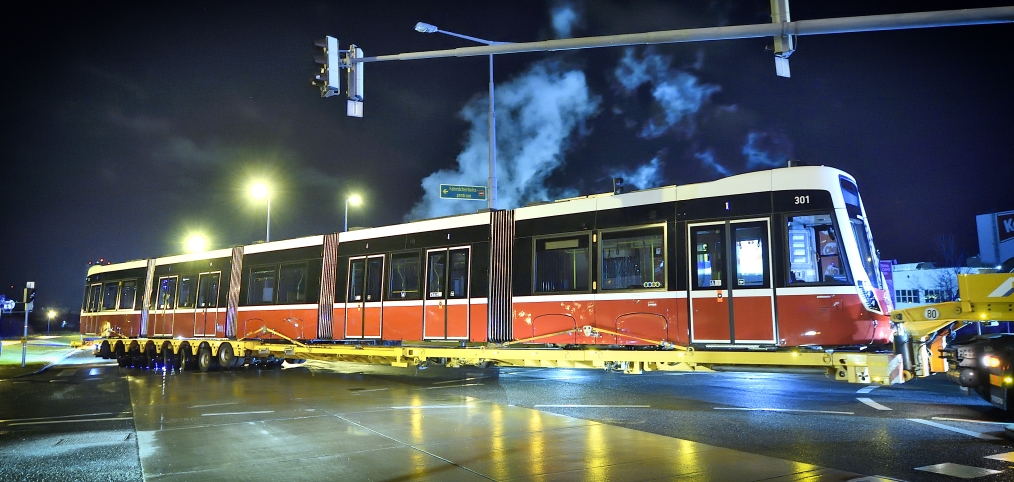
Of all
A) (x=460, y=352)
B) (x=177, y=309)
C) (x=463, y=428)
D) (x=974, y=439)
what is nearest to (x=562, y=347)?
(x=460, y=352)

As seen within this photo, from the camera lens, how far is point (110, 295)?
92.5 feet

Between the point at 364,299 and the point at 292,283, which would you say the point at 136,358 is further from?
the point at 364,299

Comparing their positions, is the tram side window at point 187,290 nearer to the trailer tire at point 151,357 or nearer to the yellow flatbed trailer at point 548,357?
the yellow flatbed trailer at point 548,357

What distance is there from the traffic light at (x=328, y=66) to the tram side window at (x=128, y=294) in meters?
19.3

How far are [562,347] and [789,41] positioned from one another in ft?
22.1

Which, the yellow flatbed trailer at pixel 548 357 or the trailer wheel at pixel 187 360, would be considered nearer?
the yellow flatbed trailer at pixel 548 357

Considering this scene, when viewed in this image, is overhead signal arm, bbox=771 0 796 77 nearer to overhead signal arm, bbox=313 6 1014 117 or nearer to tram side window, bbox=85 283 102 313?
overhead signal arm, bbox=313 6 1014 117

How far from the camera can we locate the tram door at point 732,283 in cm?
1059

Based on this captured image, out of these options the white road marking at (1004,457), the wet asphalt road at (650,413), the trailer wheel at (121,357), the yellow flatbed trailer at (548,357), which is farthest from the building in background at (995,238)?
the trailer wheel at (121,357)

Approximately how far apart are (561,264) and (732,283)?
11.6 ft

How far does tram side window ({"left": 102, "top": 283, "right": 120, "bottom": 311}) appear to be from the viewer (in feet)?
91.0

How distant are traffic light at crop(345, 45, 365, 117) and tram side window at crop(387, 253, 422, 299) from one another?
176 inches

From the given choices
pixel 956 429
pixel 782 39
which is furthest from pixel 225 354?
pixel 956 429

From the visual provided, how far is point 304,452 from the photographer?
849 cm
